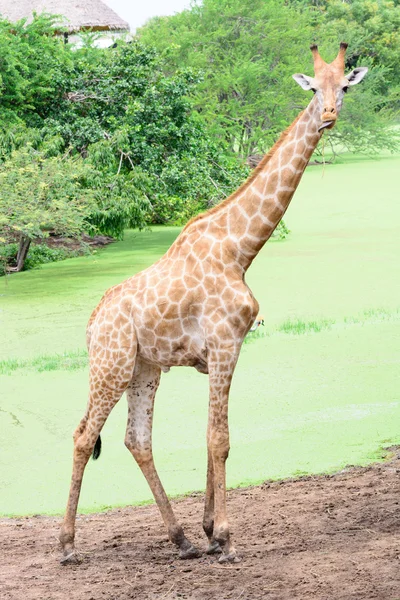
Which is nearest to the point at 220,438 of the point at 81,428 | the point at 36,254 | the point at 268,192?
the point at 81,428

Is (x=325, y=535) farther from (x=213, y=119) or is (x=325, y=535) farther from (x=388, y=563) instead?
(x=213, y=119)

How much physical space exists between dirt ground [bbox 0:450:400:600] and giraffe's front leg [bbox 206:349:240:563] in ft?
0.35

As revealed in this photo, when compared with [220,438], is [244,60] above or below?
above

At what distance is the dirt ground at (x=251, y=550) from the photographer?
3635mm

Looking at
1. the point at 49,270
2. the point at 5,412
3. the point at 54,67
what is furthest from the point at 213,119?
the point at 5,412

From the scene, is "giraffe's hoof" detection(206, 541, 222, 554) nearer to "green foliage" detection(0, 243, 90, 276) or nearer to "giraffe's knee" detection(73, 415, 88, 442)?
"giraffe's knee" detection(73, 415, 88, 442)

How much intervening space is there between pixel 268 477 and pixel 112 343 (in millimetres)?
1582

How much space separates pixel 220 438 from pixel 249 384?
3.25 metres

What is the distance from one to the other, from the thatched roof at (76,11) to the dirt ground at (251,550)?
22.4 metres

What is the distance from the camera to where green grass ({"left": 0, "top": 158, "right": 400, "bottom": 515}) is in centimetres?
554

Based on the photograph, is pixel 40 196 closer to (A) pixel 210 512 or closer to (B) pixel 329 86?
(A) pixel 210 512

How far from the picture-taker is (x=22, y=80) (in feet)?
44.3

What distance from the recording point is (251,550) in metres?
4.11

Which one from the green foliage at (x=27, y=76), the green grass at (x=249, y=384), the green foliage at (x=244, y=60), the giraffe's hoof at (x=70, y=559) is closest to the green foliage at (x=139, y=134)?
the green foliage at (x=27, y=76)
